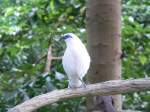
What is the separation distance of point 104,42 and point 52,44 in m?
0.41

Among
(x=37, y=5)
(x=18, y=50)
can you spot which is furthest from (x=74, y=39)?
(x=37, y=5)

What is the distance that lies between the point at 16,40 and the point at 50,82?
0.53m

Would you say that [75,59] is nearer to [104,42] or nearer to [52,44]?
[104,42]

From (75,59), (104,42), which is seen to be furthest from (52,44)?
(75,59)

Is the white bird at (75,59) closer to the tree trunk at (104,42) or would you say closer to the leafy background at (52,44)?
the tree trunk at (104,42)

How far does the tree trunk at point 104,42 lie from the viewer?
1.82 meters

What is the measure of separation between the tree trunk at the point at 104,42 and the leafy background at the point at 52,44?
20cm

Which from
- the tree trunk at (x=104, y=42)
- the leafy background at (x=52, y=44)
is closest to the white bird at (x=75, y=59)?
the tree trunk at (x=104, y=42)

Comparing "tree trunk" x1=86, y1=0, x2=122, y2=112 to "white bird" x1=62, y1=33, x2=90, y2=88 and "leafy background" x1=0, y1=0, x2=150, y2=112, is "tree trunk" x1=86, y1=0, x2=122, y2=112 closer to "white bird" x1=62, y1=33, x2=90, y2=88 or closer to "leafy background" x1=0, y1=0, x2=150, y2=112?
"leafy background" x1=0, y1=0, x2=150, y2=112

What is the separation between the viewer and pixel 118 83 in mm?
1493

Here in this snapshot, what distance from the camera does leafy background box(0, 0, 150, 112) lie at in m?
2.01

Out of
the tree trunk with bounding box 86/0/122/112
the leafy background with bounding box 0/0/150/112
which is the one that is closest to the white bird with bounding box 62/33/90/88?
the tree trunk with bounding box 86/0/122/112

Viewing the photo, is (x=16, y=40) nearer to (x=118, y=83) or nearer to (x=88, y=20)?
(x=88, y=20)

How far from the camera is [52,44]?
2.18 m
